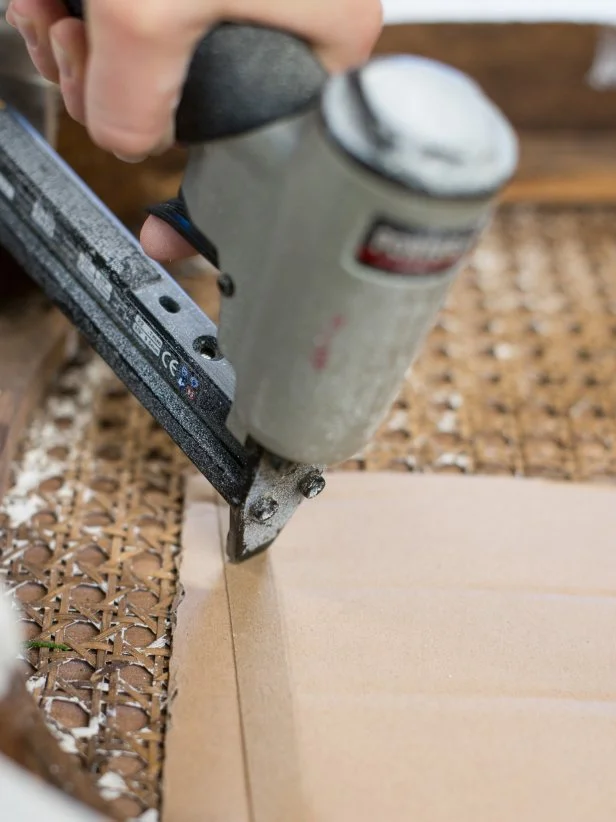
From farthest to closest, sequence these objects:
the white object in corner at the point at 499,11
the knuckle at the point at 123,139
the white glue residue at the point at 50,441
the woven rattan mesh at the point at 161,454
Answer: the white object in corner at the point at 499,11 < the white glue residue at the point at 50,441 < the woven rattan mesh at the point at 161,454 < the knuckle at the point at 123,139

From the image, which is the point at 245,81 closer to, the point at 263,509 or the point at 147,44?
the point at 147,44

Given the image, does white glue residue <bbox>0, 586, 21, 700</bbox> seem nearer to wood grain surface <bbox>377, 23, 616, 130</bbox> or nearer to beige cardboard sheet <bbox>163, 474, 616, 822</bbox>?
beige cardboard sheet <bbox>163, 474, 616, 822</bbox>

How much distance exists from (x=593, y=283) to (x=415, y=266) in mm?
965

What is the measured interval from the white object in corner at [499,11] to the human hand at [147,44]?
2.87 ft

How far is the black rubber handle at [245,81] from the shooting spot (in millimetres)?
Answer: 683

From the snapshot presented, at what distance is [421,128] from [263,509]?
1.34 feet

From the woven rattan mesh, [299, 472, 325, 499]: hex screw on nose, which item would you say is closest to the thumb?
[299, 472, 325, 499]: hex screw on nose

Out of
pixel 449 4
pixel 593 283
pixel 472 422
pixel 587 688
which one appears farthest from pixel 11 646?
pixel 449 4

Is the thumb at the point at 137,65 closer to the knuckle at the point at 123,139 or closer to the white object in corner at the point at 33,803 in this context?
the knuckle at the point at 123,139

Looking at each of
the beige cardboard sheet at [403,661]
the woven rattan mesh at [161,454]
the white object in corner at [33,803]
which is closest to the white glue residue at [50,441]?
the woven rattan mesh at [161,454]

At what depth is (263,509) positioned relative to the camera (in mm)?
885

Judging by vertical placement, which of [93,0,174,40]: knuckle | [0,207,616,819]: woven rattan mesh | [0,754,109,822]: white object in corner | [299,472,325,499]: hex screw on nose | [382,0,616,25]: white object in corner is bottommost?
[0,207,616,819]: woven rattan mesh

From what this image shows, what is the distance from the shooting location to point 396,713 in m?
0.83

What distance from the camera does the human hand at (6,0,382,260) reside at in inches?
26.7
